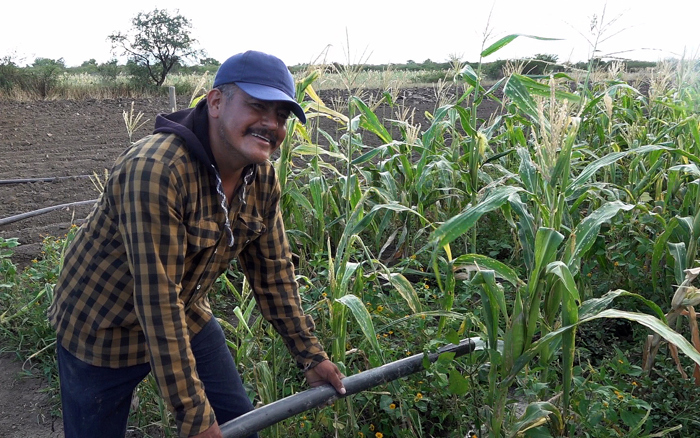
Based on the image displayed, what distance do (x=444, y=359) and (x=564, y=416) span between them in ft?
1.46

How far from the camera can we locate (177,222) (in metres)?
1.48

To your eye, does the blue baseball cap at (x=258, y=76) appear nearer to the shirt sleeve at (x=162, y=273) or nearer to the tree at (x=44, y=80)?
the shirt sleeve at (x=162, y=273)

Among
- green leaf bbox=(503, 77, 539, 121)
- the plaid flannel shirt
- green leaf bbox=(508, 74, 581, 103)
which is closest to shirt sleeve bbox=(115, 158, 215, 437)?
the plaid flannel shirt

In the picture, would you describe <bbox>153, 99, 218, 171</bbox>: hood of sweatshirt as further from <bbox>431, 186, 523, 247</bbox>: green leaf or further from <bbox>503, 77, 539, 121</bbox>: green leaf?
<bbox>503, 77, 539, 121</bbox>: green leaf

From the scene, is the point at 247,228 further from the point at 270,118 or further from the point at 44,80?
the point at 44,80

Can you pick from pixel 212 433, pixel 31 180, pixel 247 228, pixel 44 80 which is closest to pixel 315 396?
pixel 212 433

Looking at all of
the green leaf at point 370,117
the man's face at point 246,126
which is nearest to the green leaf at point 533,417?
→ the man's face at point 246,126

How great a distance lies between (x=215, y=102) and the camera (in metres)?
1.62

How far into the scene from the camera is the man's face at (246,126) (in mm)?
1573

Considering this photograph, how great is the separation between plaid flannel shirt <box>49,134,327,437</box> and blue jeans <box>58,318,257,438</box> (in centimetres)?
5

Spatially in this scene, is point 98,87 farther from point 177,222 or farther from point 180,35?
point 177,222

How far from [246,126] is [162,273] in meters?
0.44

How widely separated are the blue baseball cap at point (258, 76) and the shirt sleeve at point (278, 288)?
39 cm

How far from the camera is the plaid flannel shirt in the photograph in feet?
4.73
